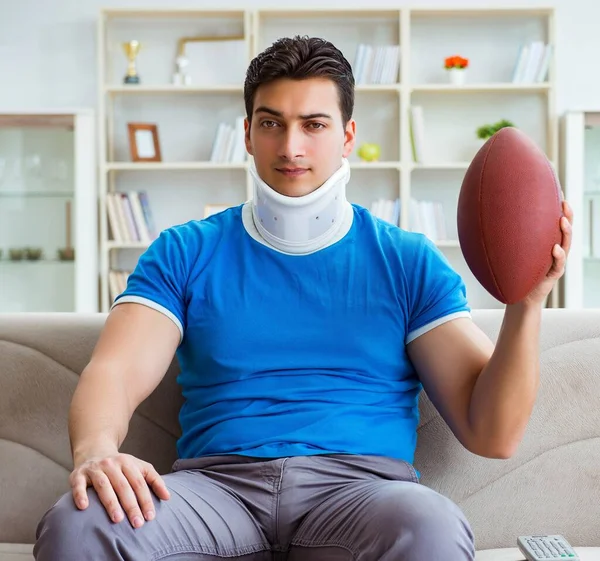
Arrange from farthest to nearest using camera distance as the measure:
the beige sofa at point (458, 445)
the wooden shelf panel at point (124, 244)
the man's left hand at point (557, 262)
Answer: the wooden shelf panel at point (124, 244), the beige sofa at point (458, 445), the man's left hand at point (557, 262)

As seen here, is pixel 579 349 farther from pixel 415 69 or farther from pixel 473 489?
pixel 415 69

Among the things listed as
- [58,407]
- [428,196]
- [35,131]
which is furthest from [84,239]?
[58,407]

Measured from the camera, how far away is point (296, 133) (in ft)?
5.33

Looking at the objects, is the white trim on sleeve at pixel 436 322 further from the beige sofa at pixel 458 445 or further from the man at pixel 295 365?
the beige sofa at pixel 458 445

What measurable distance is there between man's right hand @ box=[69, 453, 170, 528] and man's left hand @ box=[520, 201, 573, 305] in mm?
588

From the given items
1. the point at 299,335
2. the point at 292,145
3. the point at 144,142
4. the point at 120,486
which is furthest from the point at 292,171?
the point at 144,142

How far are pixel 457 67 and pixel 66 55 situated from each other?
2.31 metres

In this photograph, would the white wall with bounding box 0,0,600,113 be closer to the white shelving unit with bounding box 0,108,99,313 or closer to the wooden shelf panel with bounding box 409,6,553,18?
the wooden shelf panel with bounding box 409,6,553,18

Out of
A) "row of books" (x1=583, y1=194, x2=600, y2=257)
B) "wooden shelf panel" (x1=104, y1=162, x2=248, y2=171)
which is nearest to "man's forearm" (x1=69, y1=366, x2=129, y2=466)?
"wooden shelf panel" (x1=104, y1=162, x2=248, y2=171)

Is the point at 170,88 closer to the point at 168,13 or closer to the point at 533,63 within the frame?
the point at 168,13

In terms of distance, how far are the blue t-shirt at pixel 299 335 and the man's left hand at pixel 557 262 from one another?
0.82ft

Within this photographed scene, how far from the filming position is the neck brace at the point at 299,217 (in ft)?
5.31

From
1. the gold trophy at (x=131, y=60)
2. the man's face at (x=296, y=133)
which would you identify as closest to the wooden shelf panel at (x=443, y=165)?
the gold trophy at (x=131, y=60)

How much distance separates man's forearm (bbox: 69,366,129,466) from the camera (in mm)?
1292
